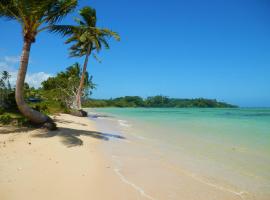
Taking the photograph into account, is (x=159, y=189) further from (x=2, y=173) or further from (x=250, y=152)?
(x=250, y=152)

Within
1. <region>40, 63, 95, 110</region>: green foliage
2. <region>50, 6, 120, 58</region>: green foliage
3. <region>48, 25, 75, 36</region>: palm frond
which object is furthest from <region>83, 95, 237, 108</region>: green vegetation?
<region>48, 25, 75, 36</region>: palm frond

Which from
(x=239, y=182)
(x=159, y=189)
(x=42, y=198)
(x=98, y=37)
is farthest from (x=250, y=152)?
(x=98, y=37)

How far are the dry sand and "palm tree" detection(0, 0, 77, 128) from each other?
1.94m

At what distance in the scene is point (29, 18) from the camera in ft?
26.3

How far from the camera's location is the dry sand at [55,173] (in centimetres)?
328

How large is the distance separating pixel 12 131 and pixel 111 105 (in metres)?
105

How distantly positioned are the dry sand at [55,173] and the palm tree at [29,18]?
194cm

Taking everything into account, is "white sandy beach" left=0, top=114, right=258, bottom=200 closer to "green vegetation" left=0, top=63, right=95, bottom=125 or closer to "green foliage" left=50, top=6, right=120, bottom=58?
"green vegetation" left=0, top=63, right=95, bottom=125

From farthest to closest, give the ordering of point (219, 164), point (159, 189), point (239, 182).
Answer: point (219, 164) < point (239, 182) < point (159, 189)

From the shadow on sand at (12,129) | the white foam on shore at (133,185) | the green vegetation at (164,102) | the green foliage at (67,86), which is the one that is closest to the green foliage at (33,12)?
the shadow on sand at (12,129)

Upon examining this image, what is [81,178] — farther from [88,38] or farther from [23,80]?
[88,38]

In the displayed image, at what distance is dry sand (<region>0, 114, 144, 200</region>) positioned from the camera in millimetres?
3279

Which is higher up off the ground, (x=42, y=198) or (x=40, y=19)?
(x=40, y=19)

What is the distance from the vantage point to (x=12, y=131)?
774 centimetres
